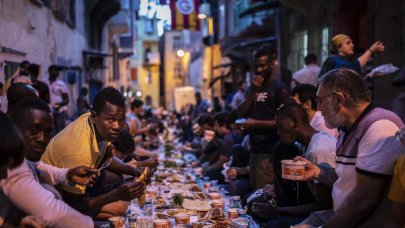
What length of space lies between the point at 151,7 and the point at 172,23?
491 inches

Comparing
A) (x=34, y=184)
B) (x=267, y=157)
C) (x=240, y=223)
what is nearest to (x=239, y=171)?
(x=267, y=157)

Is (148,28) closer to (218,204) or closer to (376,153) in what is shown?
(218,204)

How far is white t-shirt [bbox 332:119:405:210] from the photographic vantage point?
413 centimetres

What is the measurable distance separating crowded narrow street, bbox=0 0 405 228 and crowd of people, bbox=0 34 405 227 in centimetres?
1

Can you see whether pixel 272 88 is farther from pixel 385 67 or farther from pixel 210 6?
pixel 210 6

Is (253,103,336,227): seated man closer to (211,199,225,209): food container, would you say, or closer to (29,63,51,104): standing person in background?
(211,199,225,209): food container

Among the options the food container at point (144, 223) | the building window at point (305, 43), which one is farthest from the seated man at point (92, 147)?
the building window at point (305, 43)

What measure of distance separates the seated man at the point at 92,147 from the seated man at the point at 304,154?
1.40 metres

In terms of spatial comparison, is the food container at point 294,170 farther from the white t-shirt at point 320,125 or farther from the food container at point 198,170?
the food container at point 198,170

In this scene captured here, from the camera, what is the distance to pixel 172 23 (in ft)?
93.5

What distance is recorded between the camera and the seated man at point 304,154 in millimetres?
5398

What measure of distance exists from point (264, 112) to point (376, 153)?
3.93m

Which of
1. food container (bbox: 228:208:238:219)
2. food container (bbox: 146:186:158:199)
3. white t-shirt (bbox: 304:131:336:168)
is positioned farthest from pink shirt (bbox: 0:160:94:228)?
food container (bbox: 146:186:158:199)

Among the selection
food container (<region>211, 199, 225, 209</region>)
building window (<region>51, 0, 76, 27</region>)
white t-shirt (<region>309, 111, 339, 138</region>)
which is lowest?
food container (<region>211, 199, 225, 209</region>)
